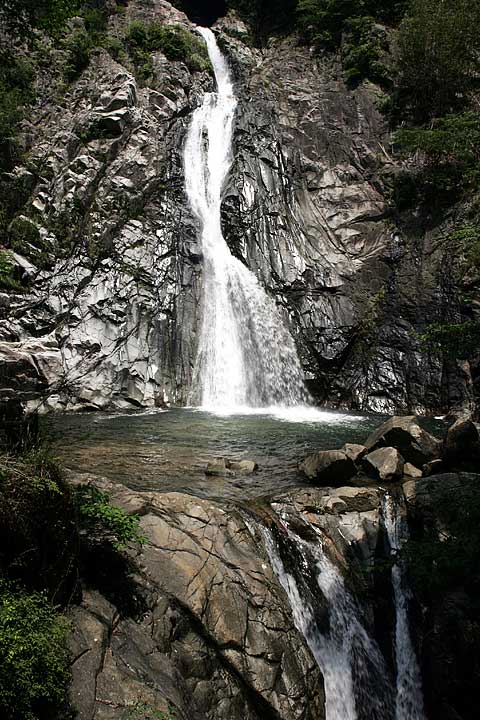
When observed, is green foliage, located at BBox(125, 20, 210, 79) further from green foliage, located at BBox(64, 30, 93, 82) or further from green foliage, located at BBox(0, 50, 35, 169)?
green foliage, located at BBox(0, 50, 35, 169)

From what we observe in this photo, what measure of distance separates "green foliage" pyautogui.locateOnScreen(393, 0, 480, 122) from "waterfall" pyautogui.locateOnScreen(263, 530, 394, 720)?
28.3 meters

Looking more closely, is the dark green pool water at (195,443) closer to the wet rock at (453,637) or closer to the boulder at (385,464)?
the boulder at (385,464)

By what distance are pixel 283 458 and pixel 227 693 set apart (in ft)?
19.9

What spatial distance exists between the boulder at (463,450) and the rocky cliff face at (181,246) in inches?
355

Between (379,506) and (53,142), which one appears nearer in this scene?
(379,506)

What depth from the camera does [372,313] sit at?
68.5 feet

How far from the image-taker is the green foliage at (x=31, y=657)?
2.95 m

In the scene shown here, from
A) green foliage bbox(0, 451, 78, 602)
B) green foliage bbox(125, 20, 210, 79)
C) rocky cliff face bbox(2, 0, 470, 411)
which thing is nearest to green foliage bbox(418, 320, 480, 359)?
green foliage bbox(0, 451, 78, 602)

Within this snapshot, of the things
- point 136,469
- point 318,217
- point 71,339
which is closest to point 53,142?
point 71,339

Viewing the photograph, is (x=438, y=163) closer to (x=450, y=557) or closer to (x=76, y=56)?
(x=450, y=557)

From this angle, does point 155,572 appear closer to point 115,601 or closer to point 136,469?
point 115,601

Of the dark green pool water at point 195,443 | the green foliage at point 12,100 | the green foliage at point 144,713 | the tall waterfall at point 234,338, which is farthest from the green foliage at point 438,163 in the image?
the green foliage at point 12,100

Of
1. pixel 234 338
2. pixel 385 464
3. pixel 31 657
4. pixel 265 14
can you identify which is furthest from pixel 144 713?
pixel 265 14

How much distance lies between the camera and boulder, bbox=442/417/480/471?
9.00 m
